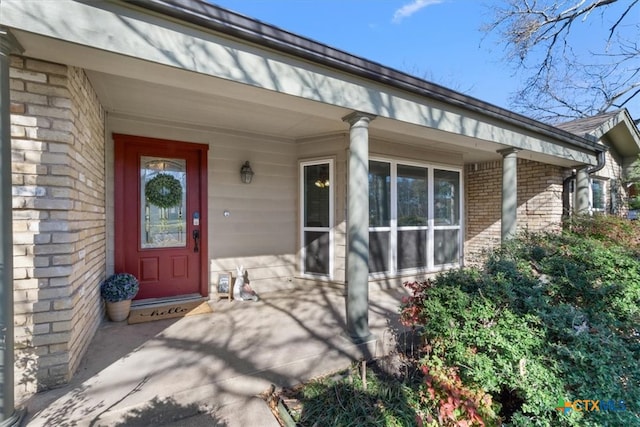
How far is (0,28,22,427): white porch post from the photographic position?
5.62 feet

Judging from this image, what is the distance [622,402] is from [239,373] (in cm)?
239

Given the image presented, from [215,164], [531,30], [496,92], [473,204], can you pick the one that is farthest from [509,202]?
[496,92]

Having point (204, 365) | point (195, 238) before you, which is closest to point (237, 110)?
point (195, 238)

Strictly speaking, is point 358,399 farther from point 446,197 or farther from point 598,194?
point 598,194

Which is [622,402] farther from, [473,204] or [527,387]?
[473,204]

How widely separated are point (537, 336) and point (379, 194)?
3.48m

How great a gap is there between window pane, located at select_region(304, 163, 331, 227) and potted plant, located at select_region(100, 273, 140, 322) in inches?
106

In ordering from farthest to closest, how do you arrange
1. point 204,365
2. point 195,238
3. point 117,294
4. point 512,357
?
point 195,238, point 117,294, point 204,365, point 512,357

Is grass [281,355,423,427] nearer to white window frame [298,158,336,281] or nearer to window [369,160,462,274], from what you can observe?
white window frame [298,158,336,281]

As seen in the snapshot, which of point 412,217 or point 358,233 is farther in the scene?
point 412,217

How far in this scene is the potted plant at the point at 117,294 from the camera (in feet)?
11.3

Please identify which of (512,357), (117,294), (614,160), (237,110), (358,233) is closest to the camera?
(512,357)

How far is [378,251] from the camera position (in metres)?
5.18

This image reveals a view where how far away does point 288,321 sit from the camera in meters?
3.61
